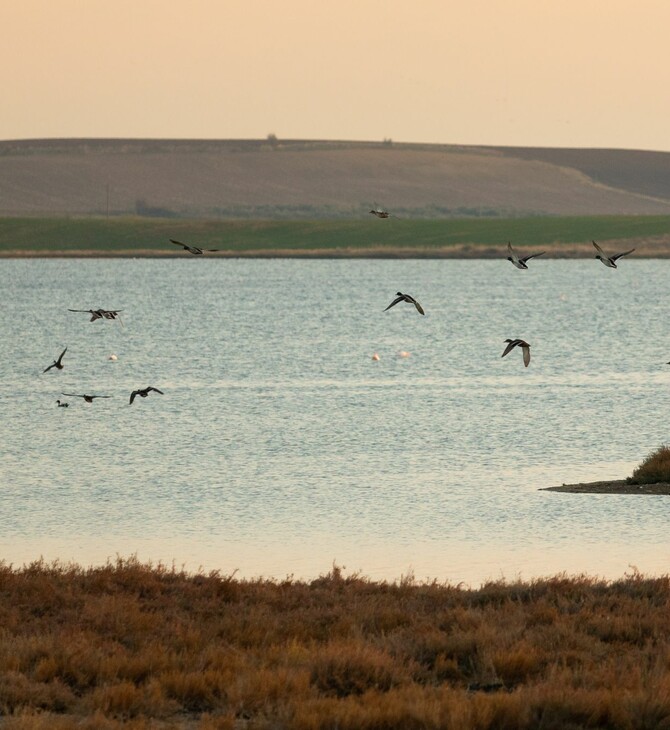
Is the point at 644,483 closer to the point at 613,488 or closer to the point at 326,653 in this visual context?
the point at 613,488

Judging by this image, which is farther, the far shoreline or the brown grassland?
the far shoreline

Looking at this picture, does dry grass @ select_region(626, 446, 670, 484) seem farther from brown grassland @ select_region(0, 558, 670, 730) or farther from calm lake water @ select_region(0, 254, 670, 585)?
brown grassland @ select_region(0, 558, 670, 730)

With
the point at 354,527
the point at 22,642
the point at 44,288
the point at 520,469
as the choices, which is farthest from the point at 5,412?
the point at 44,288

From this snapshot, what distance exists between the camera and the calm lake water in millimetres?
23000

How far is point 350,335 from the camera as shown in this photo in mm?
85750

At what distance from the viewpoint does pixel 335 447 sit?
36.7 m

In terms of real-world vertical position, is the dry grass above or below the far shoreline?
above

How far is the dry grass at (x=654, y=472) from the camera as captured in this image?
2717 cm

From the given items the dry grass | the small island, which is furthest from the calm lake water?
the dry grass

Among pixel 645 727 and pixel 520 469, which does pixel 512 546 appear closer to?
pixel 520 469

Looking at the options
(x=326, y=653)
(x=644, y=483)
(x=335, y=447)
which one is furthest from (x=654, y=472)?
(x=326, y=653)

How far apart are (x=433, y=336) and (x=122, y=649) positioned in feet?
237

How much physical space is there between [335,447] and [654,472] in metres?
10.7

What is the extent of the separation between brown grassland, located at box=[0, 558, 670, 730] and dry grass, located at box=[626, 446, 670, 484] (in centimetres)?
996
